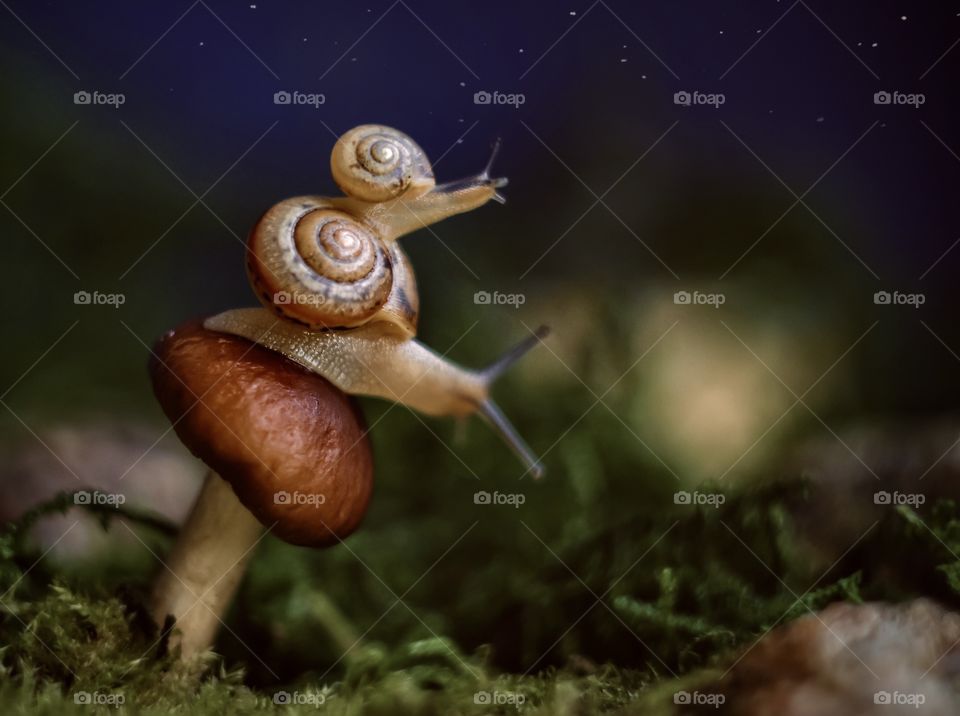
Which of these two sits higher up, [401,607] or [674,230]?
[674,230]

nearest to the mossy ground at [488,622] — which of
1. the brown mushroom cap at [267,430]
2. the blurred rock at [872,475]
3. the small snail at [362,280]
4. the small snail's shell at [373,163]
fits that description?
the blurred rock at [872,475]

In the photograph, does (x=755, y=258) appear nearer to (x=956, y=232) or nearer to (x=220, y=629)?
(x=956, y=232)

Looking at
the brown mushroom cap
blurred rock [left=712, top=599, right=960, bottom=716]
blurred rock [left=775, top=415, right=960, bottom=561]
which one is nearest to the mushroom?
the brown mushroom cap

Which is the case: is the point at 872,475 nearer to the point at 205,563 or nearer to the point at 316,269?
the point at 316,269

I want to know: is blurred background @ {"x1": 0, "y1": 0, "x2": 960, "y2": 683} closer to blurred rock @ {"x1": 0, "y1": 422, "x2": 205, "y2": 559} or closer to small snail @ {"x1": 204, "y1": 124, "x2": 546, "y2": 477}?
blurred rock @ {"x1": 0, "y1": 422, "x2": 205, "y2": 559}

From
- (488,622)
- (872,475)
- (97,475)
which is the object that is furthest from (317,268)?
(872,475)

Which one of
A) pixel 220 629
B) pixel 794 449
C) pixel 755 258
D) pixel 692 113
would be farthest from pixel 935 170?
pixel 220 629

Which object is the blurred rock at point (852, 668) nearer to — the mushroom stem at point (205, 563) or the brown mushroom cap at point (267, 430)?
the brown mushroom cap at point (267, 430)
